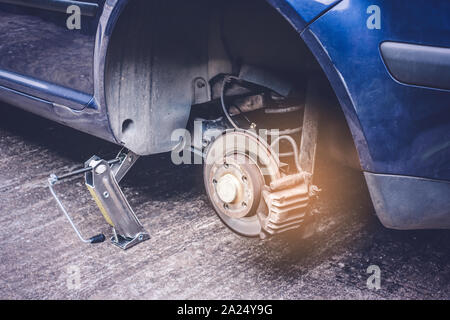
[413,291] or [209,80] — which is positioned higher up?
[209,80]

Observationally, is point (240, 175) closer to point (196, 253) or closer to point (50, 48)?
point (196, 253)

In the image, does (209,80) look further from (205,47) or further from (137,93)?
(137,93)

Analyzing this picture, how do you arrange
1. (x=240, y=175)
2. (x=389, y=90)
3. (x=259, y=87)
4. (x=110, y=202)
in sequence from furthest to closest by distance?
(x=259, y=87), (x=110, y=202), (x=240, y=175), (x=389, y=90)

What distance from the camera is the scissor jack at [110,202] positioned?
1.87 metres

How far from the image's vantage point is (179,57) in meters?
2.05

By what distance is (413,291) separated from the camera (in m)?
1.70

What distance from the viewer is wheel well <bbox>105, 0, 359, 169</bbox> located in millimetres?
1875

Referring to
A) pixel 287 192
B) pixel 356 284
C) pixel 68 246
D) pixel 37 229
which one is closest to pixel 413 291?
pixel 356 284

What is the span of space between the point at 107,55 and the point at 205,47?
46 cm

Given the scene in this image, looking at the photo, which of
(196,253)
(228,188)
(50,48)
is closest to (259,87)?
(228,188)

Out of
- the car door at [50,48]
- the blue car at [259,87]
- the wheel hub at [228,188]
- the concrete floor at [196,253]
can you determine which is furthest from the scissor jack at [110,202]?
the wheel hub at [228,188]

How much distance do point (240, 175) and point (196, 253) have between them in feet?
1.13

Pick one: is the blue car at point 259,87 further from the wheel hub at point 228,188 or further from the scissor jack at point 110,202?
the scissor jack at point 110,202
